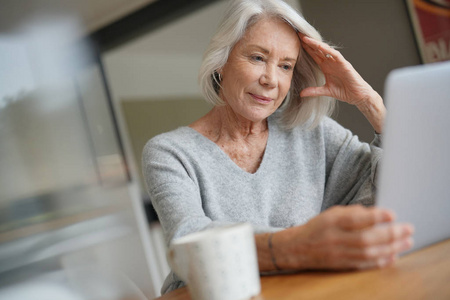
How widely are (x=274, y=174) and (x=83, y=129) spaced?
3125mm

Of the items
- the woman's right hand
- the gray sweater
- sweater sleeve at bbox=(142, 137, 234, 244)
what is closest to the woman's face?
the gray sweater

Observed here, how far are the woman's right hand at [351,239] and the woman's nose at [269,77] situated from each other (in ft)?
1.91

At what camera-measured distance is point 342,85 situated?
52.2 inches

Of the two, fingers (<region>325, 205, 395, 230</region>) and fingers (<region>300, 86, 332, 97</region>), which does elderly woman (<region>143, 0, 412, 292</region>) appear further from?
fingers (<region>325, 205, 395, 230</region>)

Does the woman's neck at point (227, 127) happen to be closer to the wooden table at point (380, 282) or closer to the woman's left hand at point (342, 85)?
the woman's left hand at point (342, 85)

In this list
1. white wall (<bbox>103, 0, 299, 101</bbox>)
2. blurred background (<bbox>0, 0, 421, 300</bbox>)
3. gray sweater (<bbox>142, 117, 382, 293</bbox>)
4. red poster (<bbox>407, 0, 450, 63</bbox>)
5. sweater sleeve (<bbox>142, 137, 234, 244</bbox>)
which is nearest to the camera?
sweater sleeve (<bbox>142, 137, 234, 244</bbox>)

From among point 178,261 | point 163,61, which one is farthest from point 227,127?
point 163,61

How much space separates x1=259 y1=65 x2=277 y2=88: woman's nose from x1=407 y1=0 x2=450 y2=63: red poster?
1033 millimetres

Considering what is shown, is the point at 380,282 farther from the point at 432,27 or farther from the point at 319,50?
the point at 432,27

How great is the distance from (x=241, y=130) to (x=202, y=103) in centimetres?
513

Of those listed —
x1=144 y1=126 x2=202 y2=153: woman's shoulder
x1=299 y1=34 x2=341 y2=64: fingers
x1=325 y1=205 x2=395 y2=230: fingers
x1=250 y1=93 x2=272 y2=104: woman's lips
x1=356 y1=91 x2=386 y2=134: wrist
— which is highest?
Result: x1=299 y1=34 x2=341 y2=64: fingers

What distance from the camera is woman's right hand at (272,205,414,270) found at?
Answer: 0.66m

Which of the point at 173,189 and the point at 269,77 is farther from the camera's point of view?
the point at 269,77

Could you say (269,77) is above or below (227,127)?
above
